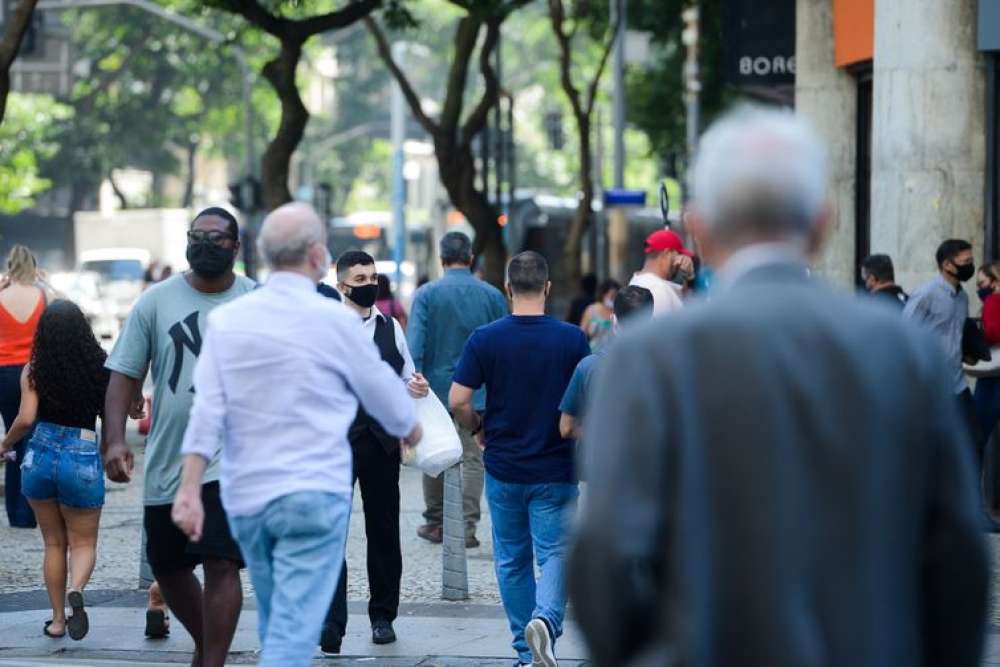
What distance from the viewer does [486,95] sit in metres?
26.5

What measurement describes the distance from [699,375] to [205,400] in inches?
107

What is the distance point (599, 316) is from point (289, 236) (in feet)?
45.1

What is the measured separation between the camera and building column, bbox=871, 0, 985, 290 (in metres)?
13.5

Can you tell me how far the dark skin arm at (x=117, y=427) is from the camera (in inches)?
275

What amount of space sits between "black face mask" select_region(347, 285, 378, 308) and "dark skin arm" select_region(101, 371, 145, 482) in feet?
6.20

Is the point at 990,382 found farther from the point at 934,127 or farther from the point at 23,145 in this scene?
the point at 23,145

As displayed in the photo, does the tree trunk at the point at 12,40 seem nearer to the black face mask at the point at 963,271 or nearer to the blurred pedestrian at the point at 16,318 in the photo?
the blurred pedestrian at the point at 16,318

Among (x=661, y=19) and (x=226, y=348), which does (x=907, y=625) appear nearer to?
(x=226, y=348)

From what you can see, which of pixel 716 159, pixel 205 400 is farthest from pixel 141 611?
pixel 716 159

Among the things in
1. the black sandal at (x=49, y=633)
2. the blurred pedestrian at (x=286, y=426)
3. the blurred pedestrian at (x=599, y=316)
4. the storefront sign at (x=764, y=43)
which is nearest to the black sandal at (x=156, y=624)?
the black sandal at (x=49, y=633)

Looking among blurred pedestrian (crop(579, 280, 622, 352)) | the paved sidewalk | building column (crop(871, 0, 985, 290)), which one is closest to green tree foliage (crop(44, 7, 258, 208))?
blurred pedestrian (crop(579, 280, 622, 352))

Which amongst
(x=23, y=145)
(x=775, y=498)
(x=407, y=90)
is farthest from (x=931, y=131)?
(x=23, y=145)

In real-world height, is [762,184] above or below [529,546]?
above

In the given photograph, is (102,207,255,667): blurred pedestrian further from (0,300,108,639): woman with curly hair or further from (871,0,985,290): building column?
(871,0,985,290): building column
